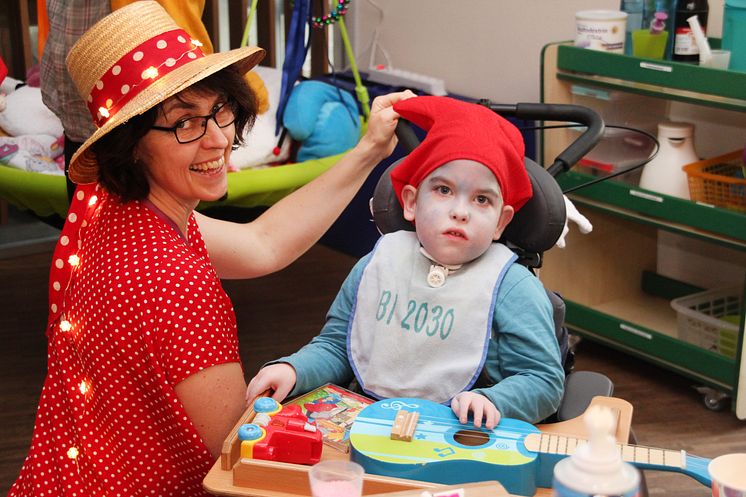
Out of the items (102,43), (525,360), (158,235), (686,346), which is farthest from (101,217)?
(686,346)

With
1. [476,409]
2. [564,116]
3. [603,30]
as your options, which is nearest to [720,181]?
[603,30]

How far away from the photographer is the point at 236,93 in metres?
1.69

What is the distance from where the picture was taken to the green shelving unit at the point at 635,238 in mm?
2922

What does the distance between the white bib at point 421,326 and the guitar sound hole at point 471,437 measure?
0.56 ft

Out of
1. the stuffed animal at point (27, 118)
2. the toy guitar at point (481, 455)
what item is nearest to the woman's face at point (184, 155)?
the toy guitar at point (481, 455)

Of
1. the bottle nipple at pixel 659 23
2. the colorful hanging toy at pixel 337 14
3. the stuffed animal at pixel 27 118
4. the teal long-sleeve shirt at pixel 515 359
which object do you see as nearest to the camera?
the teal long-sleeve shirt at pixel 515 359

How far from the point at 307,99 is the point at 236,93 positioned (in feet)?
6.62

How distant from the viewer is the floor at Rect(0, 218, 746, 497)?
2.92 meters

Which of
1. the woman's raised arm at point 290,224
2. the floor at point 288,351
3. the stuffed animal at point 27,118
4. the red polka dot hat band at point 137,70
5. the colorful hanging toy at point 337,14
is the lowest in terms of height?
the floor at point 288,351

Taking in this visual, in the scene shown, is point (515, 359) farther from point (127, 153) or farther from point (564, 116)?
point (127, 153)

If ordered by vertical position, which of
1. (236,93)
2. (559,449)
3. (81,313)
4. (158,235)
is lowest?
(559,449)

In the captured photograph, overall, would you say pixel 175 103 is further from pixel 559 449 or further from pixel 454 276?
pixel 559 449

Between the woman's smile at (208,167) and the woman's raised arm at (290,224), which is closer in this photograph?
the woman's smile at (208,167)

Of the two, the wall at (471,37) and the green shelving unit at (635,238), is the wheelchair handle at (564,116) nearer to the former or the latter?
the green shelving unit at (635,238)
